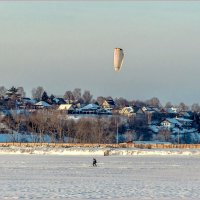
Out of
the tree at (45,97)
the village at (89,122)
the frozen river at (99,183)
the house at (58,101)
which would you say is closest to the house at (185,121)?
the village at (89,122)

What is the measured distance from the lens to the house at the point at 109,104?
141 metres

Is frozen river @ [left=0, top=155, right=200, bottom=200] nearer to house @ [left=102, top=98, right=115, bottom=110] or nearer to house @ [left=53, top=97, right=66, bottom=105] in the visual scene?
house @ [left=53, top=97, right=66, bottom=105]

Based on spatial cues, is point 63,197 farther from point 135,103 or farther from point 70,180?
point 135,103

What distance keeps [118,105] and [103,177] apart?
123 meters

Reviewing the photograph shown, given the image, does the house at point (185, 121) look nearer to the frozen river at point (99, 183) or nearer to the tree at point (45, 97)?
the tree at point (45, 97)

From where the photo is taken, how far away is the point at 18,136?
8500 centimetres

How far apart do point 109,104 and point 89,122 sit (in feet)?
178

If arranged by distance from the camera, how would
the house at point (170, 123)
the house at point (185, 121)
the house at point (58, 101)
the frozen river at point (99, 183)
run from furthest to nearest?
the house at point (58, 101) < the house at point (185, 121) < the house at point (170, 123) < the frozen river at point (99, 183)

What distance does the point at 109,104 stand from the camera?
472ft

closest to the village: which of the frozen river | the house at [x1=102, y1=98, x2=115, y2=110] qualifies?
the house at [x1=102, y1=98, x2=115, y2=110]

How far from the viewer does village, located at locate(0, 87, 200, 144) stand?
85.4m

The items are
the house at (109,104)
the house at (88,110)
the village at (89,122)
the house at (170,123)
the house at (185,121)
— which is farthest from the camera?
the house at (109,104)

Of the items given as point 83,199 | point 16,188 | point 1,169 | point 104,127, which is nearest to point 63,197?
point 83,199

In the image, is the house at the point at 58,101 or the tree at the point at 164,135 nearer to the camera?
the tree at the point at 164,135
